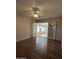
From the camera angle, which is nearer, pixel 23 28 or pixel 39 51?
pixel 39 51

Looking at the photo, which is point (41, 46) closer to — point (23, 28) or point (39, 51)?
point (39, 51)

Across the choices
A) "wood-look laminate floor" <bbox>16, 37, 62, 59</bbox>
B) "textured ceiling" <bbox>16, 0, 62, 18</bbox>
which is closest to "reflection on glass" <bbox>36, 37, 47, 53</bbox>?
"wood-look laminate floor" <bbox>16, 37, 62, 59</bbox>

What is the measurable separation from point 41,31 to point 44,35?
0.77m

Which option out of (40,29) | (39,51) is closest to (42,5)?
(39,51)

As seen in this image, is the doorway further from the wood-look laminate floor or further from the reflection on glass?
the wood-look laminate floor

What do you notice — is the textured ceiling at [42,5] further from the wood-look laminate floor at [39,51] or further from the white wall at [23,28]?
the wood-look laminate floor at [39,51]

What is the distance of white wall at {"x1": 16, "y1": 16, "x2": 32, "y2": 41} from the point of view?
7.14 metres

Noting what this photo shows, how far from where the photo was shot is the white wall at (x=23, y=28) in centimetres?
714

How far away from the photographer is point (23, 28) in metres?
8.03

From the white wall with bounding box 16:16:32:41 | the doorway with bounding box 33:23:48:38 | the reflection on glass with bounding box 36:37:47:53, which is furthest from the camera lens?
the doorway with bounding box 33:23:48:38

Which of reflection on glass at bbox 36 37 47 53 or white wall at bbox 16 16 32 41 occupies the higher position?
white wall at bbox 16 16 32 41

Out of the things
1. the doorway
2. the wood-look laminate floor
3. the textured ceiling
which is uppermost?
the textured ceiling
